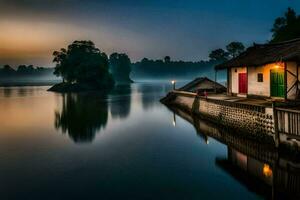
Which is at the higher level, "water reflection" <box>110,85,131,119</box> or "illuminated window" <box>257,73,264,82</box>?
"illuminated window" <box>257,73,264,82</box>

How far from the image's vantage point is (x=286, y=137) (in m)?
16.1

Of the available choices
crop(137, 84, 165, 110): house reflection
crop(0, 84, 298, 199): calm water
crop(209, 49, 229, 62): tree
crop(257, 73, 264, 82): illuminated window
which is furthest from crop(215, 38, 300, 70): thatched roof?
crop(209, 49, 229, 62): tree

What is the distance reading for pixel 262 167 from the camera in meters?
15.3

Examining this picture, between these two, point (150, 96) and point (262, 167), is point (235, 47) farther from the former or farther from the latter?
point (262, 167)

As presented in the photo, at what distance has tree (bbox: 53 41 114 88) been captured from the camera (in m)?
101

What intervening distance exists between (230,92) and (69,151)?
1886 cm

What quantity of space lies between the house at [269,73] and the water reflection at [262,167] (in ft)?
18.6

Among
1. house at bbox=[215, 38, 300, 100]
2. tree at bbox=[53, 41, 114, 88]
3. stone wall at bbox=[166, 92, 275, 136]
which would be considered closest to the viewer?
stone wall at bbox=[166, 92, 275, 136]

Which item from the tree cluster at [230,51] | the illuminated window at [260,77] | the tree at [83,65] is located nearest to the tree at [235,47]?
the tree cluster at [230,51]

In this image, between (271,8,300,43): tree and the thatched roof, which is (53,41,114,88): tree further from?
the thatched roof

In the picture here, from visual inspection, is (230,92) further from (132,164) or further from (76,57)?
(76,57)

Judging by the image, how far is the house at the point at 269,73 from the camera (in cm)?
2167

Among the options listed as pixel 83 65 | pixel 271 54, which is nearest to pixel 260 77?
pixel 271 54

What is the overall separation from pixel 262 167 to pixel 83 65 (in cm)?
9155
